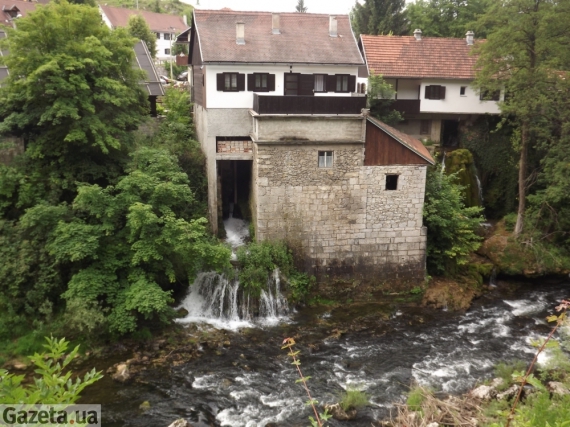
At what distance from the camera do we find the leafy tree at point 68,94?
19.2 m

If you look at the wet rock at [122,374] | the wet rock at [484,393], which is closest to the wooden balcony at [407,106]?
the wet rock at [484,393]

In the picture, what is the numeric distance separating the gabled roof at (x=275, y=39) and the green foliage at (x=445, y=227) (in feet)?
24.0

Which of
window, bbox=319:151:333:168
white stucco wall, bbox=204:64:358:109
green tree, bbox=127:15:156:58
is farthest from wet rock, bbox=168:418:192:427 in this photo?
green tree, bbox=127:15:156:58

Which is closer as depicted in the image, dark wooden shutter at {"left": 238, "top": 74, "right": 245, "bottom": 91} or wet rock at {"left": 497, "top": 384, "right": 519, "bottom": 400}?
wet rock at {"left": 497, "top": 384, "right": 519, "bottom": 400}

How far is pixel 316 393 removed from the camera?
16.0 m

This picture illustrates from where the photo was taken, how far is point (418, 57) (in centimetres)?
3083

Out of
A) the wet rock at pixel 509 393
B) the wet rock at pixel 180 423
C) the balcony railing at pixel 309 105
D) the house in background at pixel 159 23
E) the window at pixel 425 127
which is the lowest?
the wet rock at pixel 180 423

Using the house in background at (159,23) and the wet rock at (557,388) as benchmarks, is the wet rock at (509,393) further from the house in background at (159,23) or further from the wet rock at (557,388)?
the house in background at (159,23)

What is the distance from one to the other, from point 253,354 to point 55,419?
14.1 meters

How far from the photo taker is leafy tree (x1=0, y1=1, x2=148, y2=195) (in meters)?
19.2

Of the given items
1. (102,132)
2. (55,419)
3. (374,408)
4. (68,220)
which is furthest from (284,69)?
(55,419)

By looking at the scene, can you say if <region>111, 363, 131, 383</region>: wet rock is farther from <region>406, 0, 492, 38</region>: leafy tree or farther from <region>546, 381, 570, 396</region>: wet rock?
<region>406, 0, 492, 38</region>: leafy tree

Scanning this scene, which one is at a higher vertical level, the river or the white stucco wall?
the white stucco wall

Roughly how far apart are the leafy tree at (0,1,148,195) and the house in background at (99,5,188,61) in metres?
51.0
